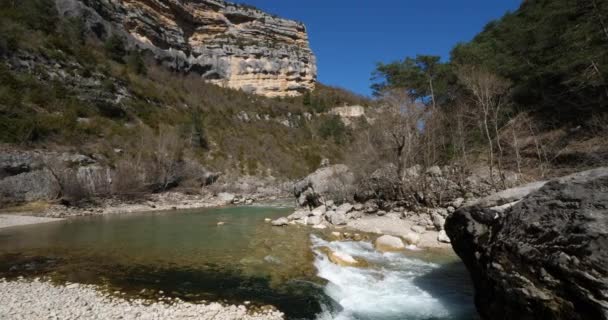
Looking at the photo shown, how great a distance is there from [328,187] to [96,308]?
65.1 ft

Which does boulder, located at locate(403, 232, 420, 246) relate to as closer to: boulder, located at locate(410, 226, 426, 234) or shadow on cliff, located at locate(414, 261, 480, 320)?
boulder, located at locate(410, 226, 426, 234)

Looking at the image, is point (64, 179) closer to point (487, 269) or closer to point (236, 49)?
point (487, 269)

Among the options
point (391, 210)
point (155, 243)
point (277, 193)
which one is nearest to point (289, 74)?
point (277, 193)

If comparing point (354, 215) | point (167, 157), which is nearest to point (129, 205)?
point (167, 157)

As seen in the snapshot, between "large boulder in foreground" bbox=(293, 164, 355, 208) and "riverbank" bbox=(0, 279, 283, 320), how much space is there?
18.2 meters

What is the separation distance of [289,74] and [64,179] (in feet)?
208

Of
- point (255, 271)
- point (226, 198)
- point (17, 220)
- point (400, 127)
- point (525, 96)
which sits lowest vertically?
point (17, 220)

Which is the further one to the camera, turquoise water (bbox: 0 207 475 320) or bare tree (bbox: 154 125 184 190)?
bare tree (bbox: 154 125 184 190)

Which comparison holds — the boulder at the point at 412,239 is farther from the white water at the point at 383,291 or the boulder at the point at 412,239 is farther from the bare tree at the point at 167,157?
the bare tree at the point at 167,157

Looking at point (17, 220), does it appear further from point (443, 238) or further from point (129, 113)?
point (129, 113)

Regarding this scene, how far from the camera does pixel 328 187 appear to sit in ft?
82.3

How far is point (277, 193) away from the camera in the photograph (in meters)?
42.8

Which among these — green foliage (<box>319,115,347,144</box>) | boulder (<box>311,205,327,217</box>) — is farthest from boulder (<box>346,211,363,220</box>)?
green foliage (<box>319,115,347,144</box>)

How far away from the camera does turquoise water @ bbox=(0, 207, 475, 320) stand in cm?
704
